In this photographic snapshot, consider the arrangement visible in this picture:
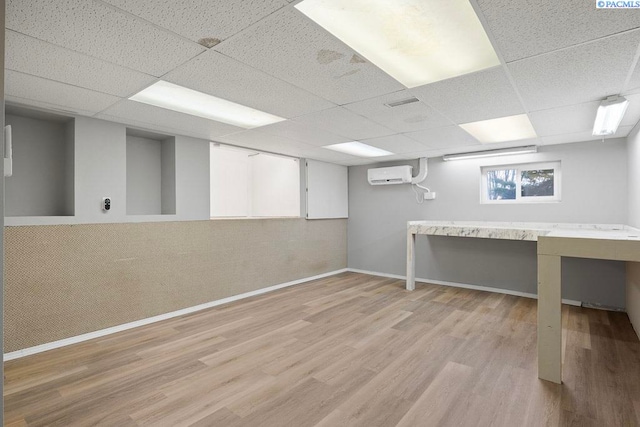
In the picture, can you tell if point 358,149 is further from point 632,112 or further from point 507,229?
point 632,112

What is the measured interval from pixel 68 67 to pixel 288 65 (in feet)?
4.47

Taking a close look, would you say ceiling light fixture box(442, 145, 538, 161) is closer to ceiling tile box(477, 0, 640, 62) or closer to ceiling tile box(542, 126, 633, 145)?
ceiling tile box(542, 126, 633, 145)

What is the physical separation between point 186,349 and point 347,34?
2.76 meters

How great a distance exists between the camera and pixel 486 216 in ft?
15.4

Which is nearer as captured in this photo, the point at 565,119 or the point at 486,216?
the point at 565,119

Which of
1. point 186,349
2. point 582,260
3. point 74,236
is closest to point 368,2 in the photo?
point 186,349

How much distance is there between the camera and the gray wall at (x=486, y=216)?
3799 millimetres

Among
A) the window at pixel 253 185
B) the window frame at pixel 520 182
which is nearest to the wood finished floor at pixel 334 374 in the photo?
the window frame at pixel 520 182

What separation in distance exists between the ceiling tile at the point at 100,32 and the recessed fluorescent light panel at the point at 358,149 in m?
2.69

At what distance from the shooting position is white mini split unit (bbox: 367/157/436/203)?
204 inches

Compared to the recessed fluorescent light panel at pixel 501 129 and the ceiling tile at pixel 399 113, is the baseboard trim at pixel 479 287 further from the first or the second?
the ceiling tile at pixel 399 113

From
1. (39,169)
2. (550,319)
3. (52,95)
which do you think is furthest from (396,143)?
(39,169)

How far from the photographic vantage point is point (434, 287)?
16.0 ft

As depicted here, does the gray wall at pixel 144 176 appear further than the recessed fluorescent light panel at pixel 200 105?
Yes
